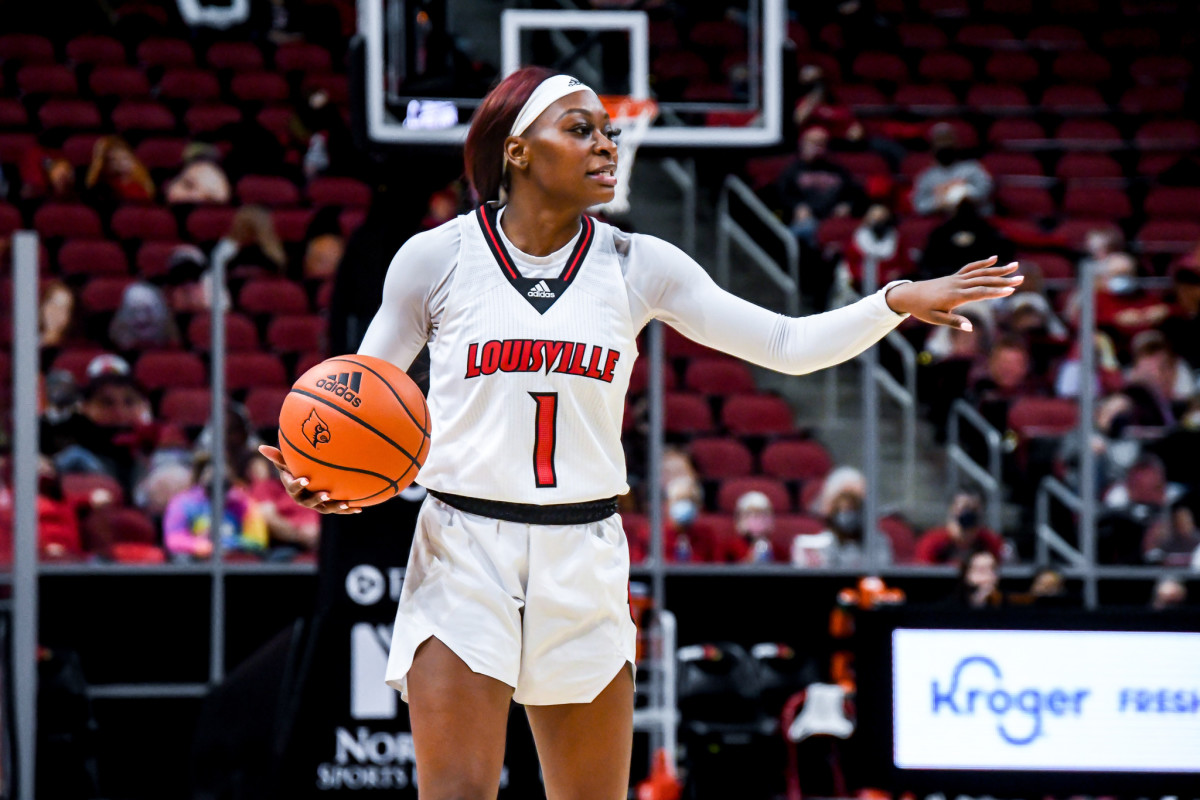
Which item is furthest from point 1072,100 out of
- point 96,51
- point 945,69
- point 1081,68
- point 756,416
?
point 96,51

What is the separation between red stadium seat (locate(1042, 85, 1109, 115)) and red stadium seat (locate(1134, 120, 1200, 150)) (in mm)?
404

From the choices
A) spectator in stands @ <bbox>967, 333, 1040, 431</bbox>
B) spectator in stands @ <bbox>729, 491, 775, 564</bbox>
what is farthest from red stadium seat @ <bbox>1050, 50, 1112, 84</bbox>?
spectator in stands @ <bbox>729, 491, 775, 564</bbox>

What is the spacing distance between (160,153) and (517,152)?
375 inches

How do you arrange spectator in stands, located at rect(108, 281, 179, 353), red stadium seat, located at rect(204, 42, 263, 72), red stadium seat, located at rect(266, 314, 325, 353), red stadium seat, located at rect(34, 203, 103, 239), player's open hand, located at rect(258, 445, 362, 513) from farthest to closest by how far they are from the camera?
red stadium seat, located at rect(204, 42, 263, 72) → red stadium seat, located at rect(34, 203, 103, 239) → red stadium seat, located at rect(266, 314, 325, 353) → spectator in stands, located at rect(108, 281, 179, 353) → player's open hand, located at rect(258, 445, 362, 513)

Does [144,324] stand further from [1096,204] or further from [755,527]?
[1096,204]

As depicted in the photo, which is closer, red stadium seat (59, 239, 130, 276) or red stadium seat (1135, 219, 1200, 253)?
red stadium seat (59, 239, 130, 276)

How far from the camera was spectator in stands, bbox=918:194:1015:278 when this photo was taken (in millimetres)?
10438

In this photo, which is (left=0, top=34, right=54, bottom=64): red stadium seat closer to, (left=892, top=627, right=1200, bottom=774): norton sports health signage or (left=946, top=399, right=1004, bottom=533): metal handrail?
(left=946, top=399, right=1004, bottom=533): metal handrail

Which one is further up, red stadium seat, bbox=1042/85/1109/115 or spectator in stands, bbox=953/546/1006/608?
red stadium seat, bbox=1042/85/1109/115

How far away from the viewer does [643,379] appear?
988 centimetres

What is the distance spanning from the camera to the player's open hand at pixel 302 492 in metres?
3.17

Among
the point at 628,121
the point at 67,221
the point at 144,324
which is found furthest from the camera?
the point at 67,221

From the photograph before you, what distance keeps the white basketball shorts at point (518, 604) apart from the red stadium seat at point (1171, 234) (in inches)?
406

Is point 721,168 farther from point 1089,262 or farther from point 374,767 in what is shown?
point 374,767
